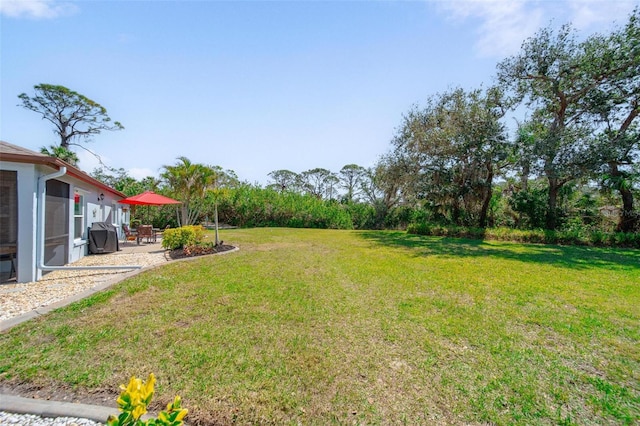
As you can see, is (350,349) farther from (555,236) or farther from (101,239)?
(555,236)

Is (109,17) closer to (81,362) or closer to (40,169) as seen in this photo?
(40,169)

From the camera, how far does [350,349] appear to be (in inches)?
119

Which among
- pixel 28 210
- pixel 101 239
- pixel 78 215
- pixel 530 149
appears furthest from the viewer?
pixel 530 149

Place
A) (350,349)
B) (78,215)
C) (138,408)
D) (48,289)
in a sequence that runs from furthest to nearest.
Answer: (78,215) < (48,289) < (350,349) < (138,408)

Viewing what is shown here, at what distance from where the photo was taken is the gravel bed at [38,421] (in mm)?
1958

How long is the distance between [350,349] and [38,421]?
8.84 feet

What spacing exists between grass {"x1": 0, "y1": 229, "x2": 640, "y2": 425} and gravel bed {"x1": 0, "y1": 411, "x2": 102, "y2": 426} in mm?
273

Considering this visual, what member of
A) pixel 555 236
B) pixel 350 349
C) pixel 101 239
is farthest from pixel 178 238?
pixel 555 236

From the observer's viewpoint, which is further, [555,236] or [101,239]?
[555,236]

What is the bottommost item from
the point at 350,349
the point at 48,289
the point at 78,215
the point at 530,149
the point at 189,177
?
the point at 350,349

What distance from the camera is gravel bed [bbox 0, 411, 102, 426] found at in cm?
196

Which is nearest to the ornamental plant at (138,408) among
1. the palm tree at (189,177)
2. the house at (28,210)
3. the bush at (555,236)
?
the house at (28,210)

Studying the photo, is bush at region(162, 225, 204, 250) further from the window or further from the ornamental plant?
the ornamental plant

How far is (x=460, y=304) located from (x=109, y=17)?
966cm
